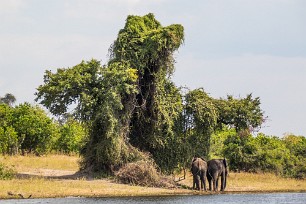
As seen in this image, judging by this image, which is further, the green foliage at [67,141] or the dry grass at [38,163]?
the green foliage at [67,141]

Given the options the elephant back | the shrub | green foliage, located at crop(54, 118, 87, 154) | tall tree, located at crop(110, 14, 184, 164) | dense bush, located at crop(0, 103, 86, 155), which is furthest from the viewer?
green foliage, located at crop(54, 118, 87, 154)

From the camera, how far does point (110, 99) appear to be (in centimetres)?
4041

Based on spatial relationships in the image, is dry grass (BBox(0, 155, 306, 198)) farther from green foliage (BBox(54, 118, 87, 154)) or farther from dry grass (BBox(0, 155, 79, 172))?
green foliage (BBox(54, 118, 87, 154))

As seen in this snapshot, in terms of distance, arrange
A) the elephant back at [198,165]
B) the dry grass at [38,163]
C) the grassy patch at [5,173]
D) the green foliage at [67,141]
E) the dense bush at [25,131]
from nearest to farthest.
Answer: the grassy patch at [5,173]
the elephant back at [198,165]
the dry grass at [38,163]
the dense bush at [25,131]
the green foliage at [67,141]

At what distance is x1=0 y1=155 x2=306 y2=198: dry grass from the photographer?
115 ft

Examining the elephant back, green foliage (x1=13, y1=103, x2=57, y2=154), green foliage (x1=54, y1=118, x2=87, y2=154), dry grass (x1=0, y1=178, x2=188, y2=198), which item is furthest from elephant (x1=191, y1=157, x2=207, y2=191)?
green foliage (x1=54, y1=118, x2=87, y2=154)

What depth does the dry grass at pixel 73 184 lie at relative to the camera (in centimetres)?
3491

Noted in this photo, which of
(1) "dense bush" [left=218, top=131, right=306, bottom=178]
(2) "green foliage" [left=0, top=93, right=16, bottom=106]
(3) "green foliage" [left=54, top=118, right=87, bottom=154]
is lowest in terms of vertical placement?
(1) "dense bush" [left=218, top=131, right=306, bottom=178]

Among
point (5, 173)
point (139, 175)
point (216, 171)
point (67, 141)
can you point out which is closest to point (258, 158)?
point (216, 171)

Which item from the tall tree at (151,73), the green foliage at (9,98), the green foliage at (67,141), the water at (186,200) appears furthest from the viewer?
the green foliage at (9,98)

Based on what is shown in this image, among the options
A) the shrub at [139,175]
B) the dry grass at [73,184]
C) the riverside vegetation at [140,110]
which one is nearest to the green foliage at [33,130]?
the dry grass at [73,184]

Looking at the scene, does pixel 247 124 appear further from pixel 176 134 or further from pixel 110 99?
pixel 110 99

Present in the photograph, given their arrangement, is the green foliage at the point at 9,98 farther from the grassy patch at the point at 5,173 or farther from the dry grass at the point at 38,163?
the grassy patch at the point at 5,173

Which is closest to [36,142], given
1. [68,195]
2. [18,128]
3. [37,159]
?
[18,128]
